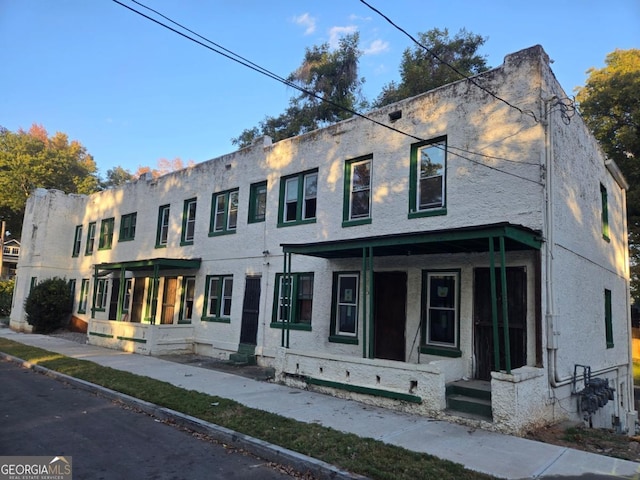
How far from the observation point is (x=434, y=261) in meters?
10.4

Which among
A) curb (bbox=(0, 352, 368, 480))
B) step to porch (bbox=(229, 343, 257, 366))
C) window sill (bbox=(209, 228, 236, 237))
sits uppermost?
window sill (bbox=(209, 228, 236, 237))

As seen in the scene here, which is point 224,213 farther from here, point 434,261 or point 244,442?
point 244,442

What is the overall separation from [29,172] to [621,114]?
140ft

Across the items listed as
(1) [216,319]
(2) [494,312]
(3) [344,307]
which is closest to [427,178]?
(3) [344,307]

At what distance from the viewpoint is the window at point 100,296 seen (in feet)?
74.5

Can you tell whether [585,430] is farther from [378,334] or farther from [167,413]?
[167,413]

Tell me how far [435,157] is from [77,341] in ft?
55.8

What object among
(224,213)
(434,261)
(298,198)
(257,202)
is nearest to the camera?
(434,261)

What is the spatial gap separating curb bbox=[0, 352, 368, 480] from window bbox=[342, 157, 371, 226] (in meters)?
6.54

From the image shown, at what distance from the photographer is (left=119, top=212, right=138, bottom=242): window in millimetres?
21547

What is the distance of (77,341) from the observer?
64.4 ft

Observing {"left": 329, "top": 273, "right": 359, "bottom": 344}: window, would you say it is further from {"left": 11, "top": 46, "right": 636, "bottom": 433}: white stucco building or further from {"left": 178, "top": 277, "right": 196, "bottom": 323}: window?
{"left": 178, "top": 277, "right": 196, "bottom": 323}: window

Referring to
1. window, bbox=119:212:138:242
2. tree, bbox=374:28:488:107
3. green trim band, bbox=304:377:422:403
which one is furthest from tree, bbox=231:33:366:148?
green trim band, bbox=304:377:422:403

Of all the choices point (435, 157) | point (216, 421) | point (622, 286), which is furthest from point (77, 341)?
point (622, 286)
